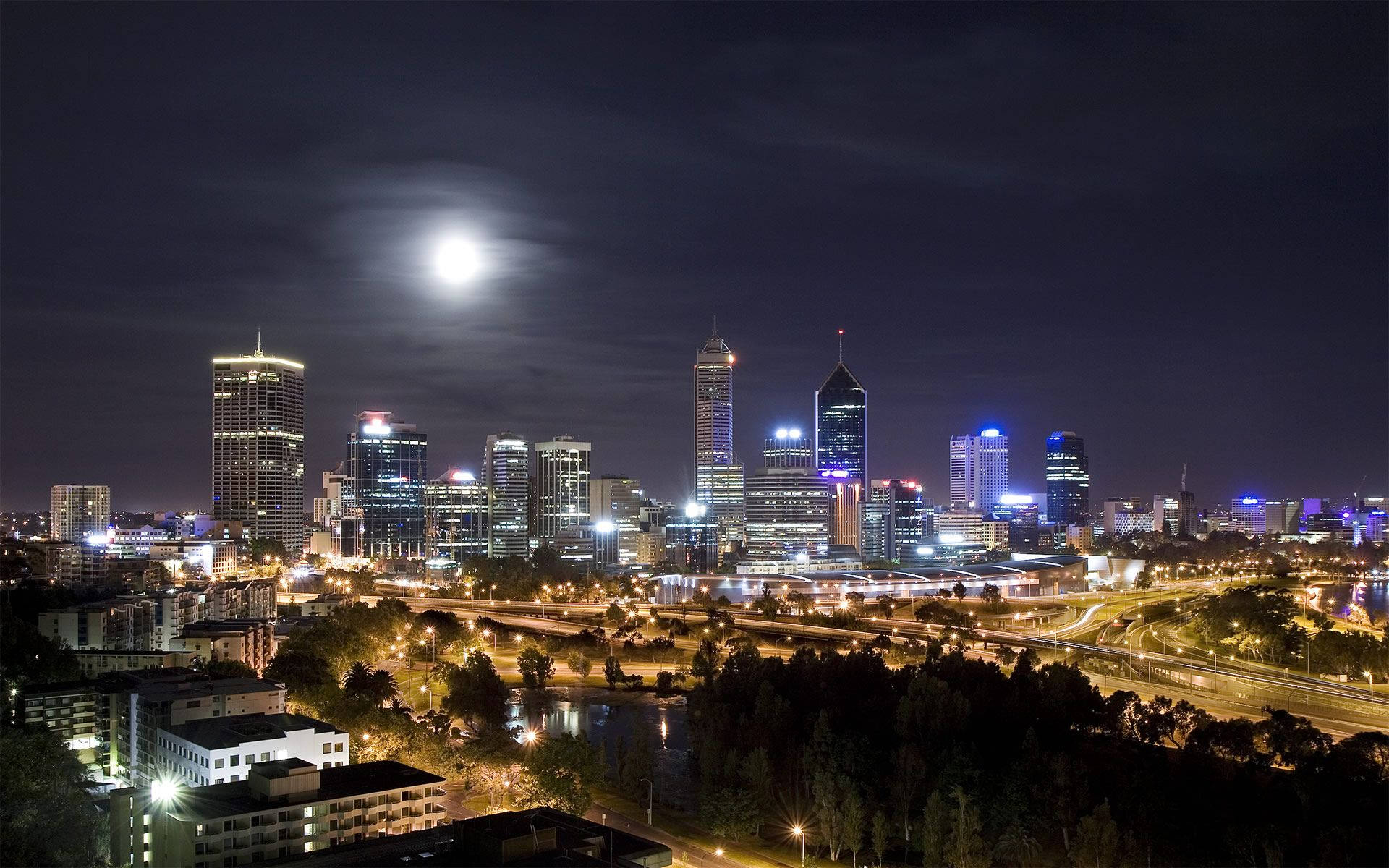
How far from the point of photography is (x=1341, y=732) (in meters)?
16.5

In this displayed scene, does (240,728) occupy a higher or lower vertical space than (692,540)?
higher

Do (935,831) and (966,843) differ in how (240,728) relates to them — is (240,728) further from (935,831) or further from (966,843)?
(966,843)

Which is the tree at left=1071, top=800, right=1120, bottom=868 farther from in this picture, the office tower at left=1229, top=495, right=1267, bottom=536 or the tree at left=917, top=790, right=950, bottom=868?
the office tower at left=1229, top=495, right=1267, bottom=536

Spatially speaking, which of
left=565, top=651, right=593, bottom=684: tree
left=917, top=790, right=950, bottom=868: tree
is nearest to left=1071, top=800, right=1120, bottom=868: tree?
left=917, top=790, right=950, bottom=868: tree

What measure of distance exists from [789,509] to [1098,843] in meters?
49.5

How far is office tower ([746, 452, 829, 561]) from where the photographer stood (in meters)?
60.2

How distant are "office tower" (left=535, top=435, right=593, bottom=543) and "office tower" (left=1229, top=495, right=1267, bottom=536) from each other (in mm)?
59197

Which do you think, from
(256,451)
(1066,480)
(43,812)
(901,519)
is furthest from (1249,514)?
(43,812)

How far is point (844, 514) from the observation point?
65.4m

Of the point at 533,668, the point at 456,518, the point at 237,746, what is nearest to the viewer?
the point at 237,746

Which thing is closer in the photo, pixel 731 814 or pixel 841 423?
pixel 731 814

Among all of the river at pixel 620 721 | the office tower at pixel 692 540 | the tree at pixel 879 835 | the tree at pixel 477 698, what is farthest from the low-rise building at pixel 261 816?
the office tower at pixel 692 540

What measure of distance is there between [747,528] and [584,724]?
136 ft

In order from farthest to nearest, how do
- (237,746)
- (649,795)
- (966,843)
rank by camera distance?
(649,795) < (237,746) < (966,843)
